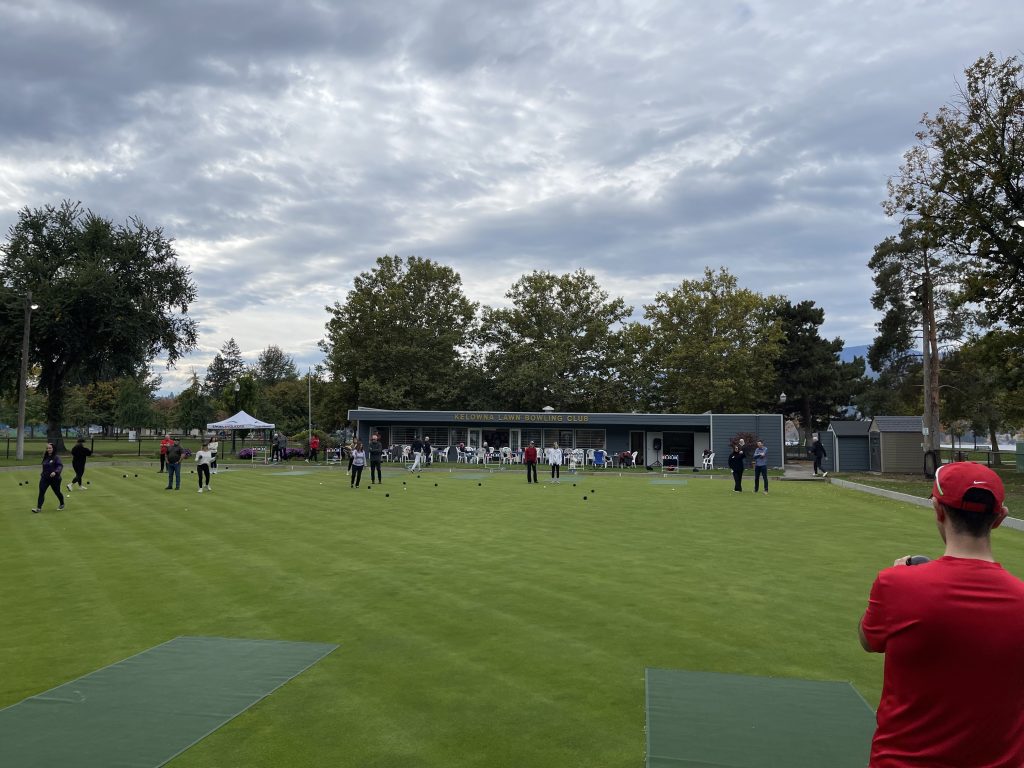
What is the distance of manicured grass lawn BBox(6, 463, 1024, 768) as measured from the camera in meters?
4.43

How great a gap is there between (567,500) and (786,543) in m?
8.06

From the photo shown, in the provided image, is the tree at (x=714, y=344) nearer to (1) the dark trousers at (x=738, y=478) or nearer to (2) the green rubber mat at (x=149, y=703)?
(1) the dark trousers at (x=738, y=478)

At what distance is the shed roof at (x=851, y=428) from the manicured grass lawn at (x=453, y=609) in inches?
1098

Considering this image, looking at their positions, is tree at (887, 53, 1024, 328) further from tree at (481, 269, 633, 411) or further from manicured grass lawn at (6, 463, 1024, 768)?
tree at (481, 269, 633, 411)

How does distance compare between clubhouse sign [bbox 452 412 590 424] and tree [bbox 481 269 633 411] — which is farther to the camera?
tree [bbox 481 269 633 411]

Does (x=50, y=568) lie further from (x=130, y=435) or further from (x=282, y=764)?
(x=130, y=435)

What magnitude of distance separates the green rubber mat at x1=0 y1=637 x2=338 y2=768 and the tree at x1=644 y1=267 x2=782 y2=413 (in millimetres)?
49622

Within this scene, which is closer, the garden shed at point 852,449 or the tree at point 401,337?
the garden shed at point 852,449

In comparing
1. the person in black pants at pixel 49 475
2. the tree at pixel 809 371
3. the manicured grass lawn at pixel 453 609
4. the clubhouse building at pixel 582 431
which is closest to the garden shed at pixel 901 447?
the clubhouse building at pixel 582 431

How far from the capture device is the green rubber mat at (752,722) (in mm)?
4047

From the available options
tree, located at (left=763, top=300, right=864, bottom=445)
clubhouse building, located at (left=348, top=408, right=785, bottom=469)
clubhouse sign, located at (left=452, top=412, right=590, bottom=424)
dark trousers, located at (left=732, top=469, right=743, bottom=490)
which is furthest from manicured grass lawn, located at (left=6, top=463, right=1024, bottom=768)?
tree, located at (left=763, top=300, right=864, bottom=445)

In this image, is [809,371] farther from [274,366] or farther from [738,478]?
[274,366]

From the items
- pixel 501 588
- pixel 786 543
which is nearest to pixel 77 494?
pixel 501 588

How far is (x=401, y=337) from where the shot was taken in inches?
2275
